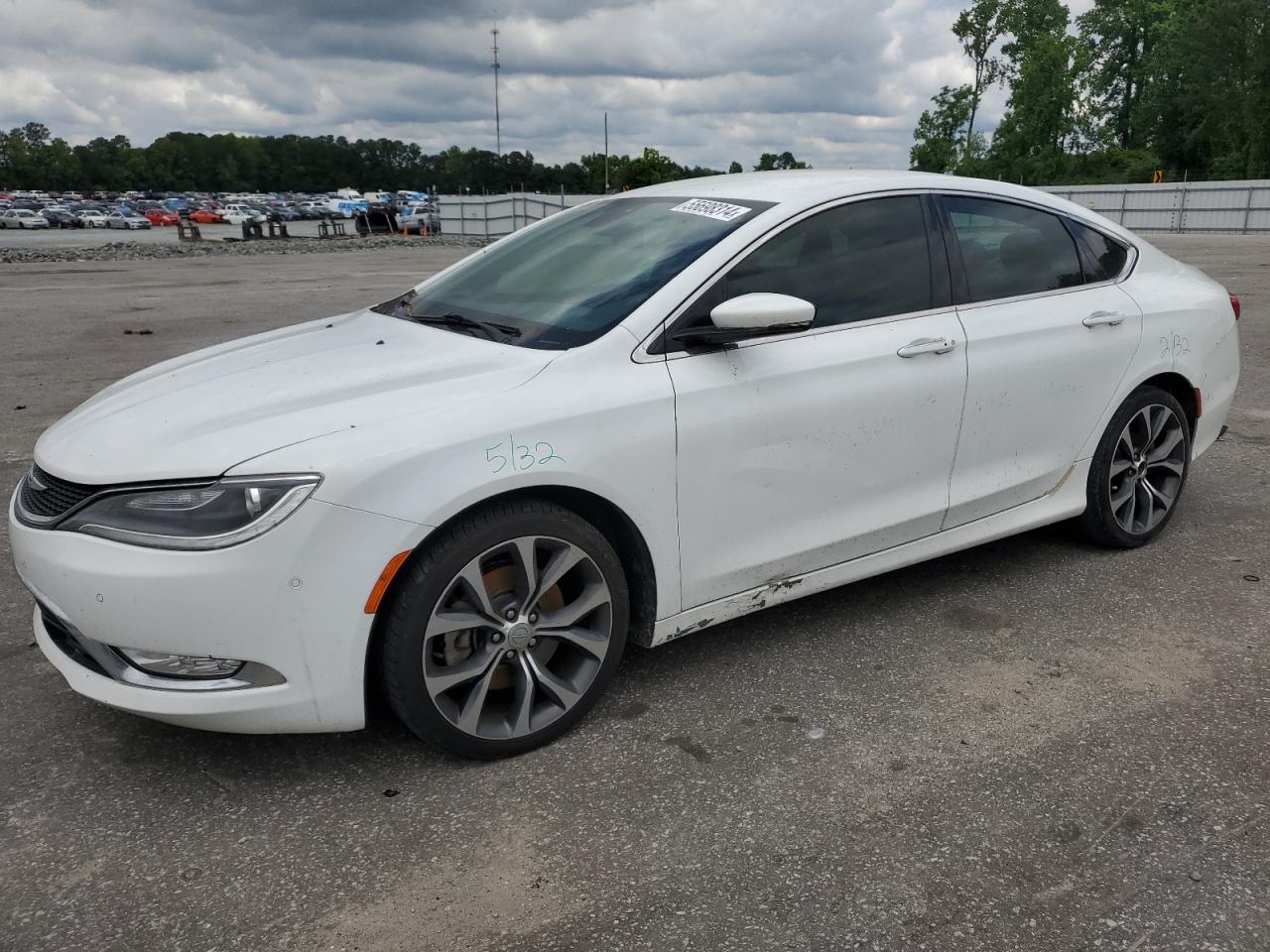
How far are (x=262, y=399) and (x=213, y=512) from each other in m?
0.46

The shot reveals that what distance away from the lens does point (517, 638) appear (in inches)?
112

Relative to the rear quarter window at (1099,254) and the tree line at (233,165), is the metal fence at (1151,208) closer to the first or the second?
the rear quarter window at (1099,254)

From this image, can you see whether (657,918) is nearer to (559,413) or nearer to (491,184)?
(559,413)

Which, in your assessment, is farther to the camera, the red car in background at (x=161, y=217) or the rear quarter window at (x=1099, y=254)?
the red car in background at (x=161, y=217)

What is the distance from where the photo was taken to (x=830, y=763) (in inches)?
114

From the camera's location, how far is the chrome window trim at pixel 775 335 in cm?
307

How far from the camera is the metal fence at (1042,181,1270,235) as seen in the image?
1319 inches

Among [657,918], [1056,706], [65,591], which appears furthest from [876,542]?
[65,591]

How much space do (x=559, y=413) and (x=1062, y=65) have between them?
229ft

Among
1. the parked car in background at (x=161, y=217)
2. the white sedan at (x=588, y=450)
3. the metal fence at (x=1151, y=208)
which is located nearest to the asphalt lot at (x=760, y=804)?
the white sedan at (x=588, y=450)

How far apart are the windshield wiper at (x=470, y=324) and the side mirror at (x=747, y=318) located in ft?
1.74

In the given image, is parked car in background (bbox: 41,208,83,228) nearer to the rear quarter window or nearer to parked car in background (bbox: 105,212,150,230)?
parked car in background (bbox: 105,212,150,230)

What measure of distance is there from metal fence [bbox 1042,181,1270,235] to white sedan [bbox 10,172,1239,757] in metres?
34.2

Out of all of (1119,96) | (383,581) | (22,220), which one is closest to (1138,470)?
(383,581)
